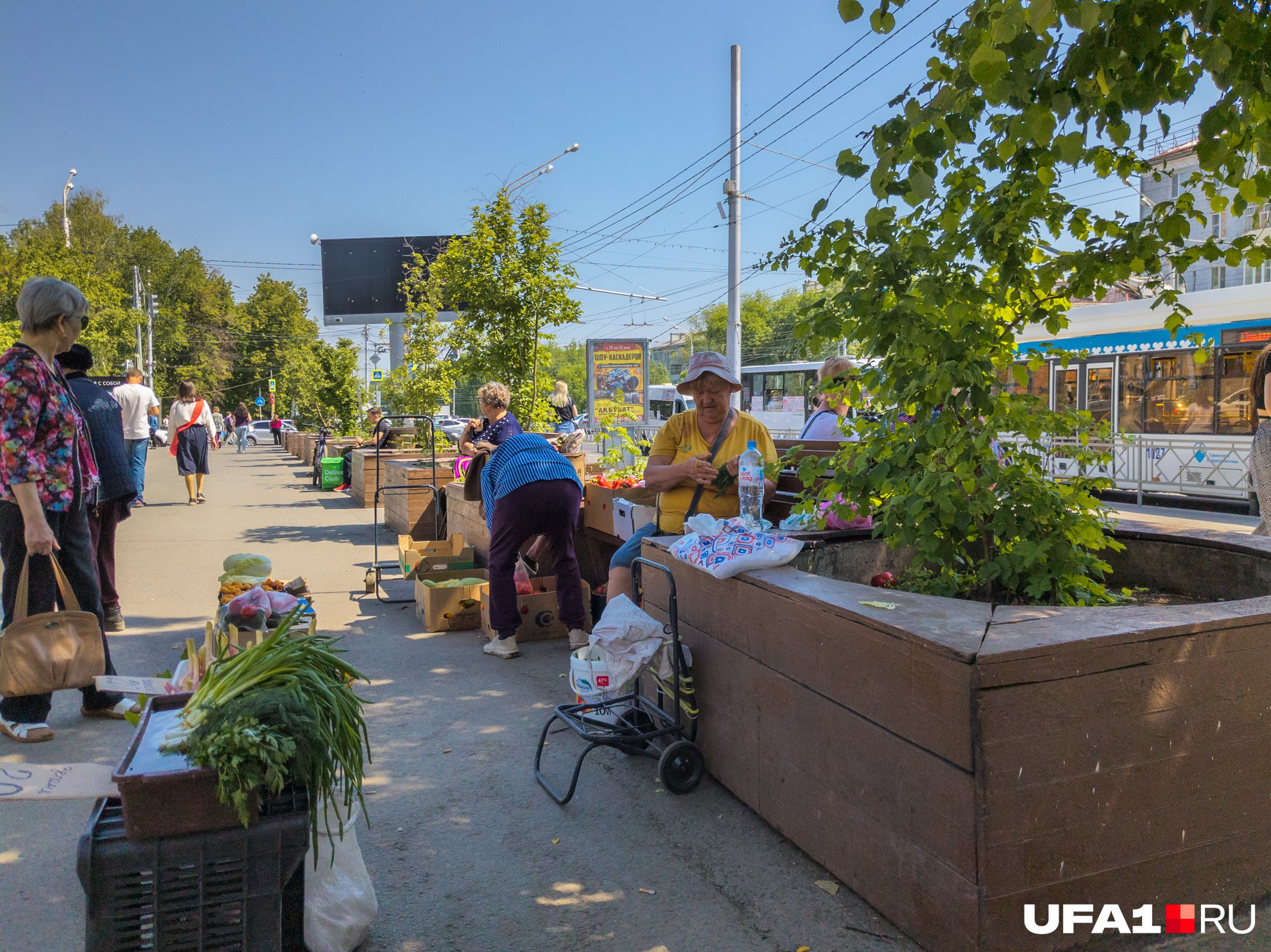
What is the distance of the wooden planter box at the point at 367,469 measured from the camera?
1499cm

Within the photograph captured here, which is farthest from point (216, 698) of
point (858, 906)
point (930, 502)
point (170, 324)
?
point (170, 324)

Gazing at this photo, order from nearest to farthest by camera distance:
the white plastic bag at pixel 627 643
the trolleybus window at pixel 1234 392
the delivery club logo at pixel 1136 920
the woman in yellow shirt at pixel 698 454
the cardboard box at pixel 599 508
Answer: the delivery club logo at pixel 1136 920 → the white plastic bag at pixel 627 643 → the woman in yellow shirt at pixel 698 454 → the cardboard box at pixel 599 508 → the trolleybus window at pixel 1234 392

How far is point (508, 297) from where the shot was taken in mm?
11070

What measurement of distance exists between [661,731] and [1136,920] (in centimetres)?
185

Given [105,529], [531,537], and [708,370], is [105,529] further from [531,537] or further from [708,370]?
[708,370]

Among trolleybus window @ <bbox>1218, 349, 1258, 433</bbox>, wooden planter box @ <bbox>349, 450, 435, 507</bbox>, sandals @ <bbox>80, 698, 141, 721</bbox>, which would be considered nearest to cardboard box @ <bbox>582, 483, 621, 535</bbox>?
sandals @ <bbox>80, 698, 141, 721</bbox>

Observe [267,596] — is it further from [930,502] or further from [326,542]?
[326,542]

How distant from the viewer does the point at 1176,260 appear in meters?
3.29

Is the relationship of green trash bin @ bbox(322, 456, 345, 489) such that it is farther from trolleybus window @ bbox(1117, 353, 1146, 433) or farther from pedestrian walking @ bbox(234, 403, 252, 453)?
pedestrian walking @ bbox(234, 403, 252, 453)

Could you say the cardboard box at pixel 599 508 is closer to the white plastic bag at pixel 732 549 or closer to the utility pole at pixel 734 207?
the white plastic bag at pixel 732 549

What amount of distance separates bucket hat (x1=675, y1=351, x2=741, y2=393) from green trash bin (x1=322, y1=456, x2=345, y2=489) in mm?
15219

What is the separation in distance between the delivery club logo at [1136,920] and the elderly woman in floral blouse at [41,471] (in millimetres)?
4179

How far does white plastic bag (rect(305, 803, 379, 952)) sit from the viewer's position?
260 cm

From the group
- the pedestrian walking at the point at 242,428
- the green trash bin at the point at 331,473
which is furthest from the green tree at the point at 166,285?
the green trash bin at the point at 331,473
